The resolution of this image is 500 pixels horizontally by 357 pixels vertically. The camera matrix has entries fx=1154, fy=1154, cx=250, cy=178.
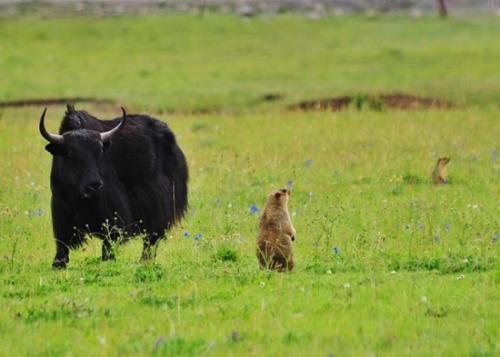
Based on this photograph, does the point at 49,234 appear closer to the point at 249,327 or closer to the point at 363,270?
the point at 363,270

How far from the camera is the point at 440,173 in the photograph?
649 inches

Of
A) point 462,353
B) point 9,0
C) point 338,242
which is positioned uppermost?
point 462,353

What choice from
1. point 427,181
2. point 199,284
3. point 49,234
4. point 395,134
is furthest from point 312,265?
point 395,134

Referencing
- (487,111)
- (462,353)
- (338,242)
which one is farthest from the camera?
(487,111)

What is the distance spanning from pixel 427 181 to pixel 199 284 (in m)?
7.93

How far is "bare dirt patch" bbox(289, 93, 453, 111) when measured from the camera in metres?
27.4

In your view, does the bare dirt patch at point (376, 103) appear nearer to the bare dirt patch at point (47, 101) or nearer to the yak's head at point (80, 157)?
the bare dirt patch at point (47, 101)

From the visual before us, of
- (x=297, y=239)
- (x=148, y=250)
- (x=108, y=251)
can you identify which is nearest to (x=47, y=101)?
(x=297, y=239)

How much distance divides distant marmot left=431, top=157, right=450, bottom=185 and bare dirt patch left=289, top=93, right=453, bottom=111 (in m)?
10.1

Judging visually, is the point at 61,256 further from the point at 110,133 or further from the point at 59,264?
the point at 110,133

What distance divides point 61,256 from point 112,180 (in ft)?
4.17

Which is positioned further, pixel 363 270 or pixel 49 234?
pixel 49 234

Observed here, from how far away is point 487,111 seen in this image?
2606cm

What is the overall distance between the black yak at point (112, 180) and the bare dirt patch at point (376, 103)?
516 inches
